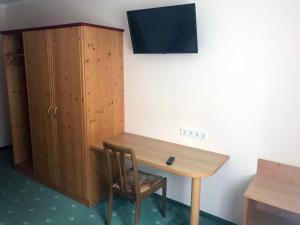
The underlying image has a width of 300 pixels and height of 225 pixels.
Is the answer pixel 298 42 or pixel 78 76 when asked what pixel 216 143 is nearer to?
pixel 298 42

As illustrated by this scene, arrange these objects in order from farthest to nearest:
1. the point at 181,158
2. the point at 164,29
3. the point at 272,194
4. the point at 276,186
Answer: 1. the point at 164,29
2. the point at 181,158
3. the point at 276,186
4. the point at 272,194

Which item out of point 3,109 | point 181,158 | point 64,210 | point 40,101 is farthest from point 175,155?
point 3,109

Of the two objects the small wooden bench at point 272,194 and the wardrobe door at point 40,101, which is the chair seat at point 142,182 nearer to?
the small wooden bench at point 272,194

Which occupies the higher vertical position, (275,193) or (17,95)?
(17,95)

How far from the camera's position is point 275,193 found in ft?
6.41

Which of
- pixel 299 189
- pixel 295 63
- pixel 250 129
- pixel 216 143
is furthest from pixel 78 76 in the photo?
pixel 299 189

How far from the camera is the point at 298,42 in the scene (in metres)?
1.99

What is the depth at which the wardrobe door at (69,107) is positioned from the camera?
2.65 m

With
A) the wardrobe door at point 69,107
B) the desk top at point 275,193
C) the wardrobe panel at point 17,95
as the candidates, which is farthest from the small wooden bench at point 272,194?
the wardrobe panel at point 17,95

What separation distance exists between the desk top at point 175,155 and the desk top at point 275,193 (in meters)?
0.32

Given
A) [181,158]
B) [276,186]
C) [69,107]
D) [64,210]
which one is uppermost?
[69,107]

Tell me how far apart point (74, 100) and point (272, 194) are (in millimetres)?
1994

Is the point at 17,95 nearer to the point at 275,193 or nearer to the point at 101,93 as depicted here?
the point at 101,93

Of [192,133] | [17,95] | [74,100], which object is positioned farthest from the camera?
[17,95]
